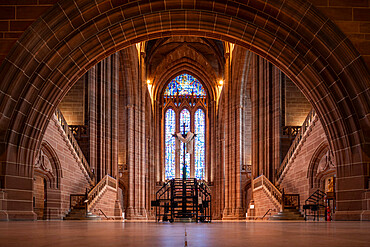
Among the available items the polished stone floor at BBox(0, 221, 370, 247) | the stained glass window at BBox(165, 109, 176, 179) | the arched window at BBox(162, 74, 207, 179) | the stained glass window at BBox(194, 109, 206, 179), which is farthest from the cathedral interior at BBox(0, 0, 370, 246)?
the stained glass window at BBox(194, 109, 206, 179)

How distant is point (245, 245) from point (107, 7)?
36.9ft

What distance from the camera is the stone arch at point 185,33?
1117 cm

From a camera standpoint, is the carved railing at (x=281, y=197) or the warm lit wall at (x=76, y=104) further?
the warm lit wall at (x=76, y=104)

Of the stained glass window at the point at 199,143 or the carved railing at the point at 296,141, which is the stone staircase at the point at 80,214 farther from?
the stained glass window at the point at 199,143

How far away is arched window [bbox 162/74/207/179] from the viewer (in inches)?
1826

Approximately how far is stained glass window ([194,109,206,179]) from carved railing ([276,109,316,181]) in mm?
23856

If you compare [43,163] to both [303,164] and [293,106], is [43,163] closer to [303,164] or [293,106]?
[303,164]

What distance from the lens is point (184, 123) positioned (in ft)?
71.6

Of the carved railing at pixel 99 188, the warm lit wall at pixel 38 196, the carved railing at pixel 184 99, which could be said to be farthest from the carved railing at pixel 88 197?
the carved railing at pixel 184 99

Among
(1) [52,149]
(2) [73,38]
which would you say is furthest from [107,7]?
(1) [52,149]

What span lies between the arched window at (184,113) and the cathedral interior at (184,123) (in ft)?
44.5

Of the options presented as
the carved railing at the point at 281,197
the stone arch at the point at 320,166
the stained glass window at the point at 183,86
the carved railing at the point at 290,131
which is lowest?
the carved railing at the point at 281,197

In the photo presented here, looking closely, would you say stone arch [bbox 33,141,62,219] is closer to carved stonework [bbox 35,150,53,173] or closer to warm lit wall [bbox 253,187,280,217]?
carved stonework [bbox 35,150,53,173]

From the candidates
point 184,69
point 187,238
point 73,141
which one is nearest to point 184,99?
point 184,69
